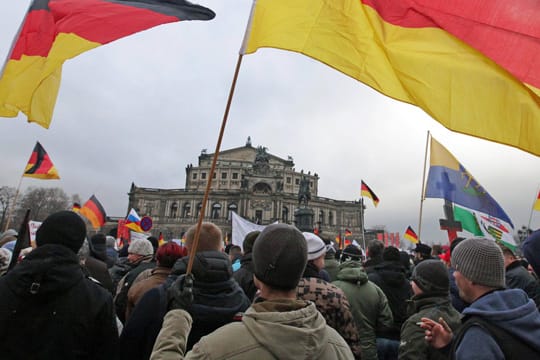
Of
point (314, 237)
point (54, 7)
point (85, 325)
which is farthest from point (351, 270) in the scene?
point (54, 7)

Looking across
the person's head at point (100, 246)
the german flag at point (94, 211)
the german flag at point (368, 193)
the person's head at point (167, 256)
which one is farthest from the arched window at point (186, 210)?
the person's head at point (167, 256)

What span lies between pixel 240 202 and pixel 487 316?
2524 inches

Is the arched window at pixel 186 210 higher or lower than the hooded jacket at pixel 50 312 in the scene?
lower

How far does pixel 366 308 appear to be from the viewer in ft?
12.7

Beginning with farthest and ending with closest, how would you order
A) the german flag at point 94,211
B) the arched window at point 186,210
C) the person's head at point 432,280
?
the arched window at point 186,210 < the german flag at point 94,211 < the person's head at point 432,280

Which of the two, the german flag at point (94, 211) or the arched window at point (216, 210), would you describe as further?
the arched window at point (216, 210)

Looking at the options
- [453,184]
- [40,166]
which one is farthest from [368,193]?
[40,166]

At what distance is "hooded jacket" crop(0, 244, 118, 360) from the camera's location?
214cm

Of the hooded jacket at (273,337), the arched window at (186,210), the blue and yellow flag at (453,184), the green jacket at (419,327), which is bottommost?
the arched window at (186,210)

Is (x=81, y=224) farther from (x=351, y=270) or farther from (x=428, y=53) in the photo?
(x=428, y=53)

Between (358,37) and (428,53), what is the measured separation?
0.65 meters

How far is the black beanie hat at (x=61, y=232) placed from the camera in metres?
2.38

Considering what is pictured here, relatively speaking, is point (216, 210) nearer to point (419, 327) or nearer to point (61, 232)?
point (419, 327)

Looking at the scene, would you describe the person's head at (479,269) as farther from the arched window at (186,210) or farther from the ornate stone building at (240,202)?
the arched window at (186,210)
